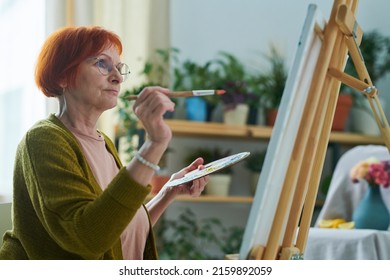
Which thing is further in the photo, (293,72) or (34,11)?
(34,11)

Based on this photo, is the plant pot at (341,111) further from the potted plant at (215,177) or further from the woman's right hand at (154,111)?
the woman's right hand at (154,111)

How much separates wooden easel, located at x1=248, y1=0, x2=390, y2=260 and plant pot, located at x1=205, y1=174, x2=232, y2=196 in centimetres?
181

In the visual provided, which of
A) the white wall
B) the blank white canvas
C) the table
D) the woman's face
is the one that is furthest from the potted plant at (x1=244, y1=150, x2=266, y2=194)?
the blank white canvas

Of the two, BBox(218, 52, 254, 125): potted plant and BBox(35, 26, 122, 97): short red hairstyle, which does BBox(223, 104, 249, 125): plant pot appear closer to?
BBox(218, 52, 254, 125): potted plant

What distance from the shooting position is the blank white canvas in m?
0.80

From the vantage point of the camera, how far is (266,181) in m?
0.80

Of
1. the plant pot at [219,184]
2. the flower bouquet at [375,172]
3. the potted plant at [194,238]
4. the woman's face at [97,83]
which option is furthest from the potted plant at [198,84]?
the woman's face at [97,83]

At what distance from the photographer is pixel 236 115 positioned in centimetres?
284

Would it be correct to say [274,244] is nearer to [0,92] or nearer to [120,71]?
[120,71]

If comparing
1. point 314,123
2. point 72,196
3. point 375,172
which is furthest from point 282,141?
point 375,172

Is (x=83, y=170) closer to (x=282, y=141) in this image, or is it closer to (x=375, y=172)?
(x=282, y=141)

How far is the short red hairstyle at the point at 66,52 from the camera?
1007 millimetres
